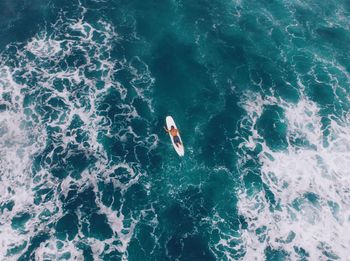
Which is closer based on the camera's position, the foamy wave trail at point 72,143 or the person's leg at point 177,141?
the foamy wave trail at point 72,143

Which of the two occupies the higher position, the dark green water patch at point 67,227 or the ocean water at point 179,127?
the ocean water at point 179,127

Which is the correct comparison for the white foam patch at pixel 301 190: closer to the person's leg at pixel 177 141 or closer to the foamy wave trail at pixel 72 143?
the person's leg at pixel 177 141

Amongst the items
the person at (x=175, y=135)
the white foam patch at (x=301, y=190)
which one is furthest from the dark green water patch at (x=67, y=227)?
the white foam patch at (x=301, y=190)

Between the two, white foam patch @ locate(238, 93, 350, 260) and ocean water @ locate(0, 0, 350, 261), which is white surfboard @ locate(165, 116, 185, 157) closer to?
ocean water @ locate(0, 0, 350, 261)

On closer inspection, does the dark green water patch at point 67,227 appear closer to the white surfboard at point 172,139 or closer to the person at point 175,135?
the white surfboard at point 172,139

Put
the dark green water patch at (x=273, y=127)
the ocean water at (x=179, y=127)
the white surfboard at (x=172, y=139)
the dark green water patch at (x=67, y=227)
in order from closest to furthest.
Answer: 1. the dark green water patch at (x=67, y=227)
2. the ocean water at (x=179, y=127)
3. the white surfboard at (x=172, y=139)
4. the dark green water patch at (x=273, y=127)

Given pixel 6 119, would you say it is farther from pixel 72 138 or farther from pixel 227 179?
pixel 227 179

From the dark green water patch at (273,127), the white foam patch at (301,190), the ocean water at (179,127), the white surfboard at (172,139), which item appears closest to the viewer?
the ocean water at (179,127)
